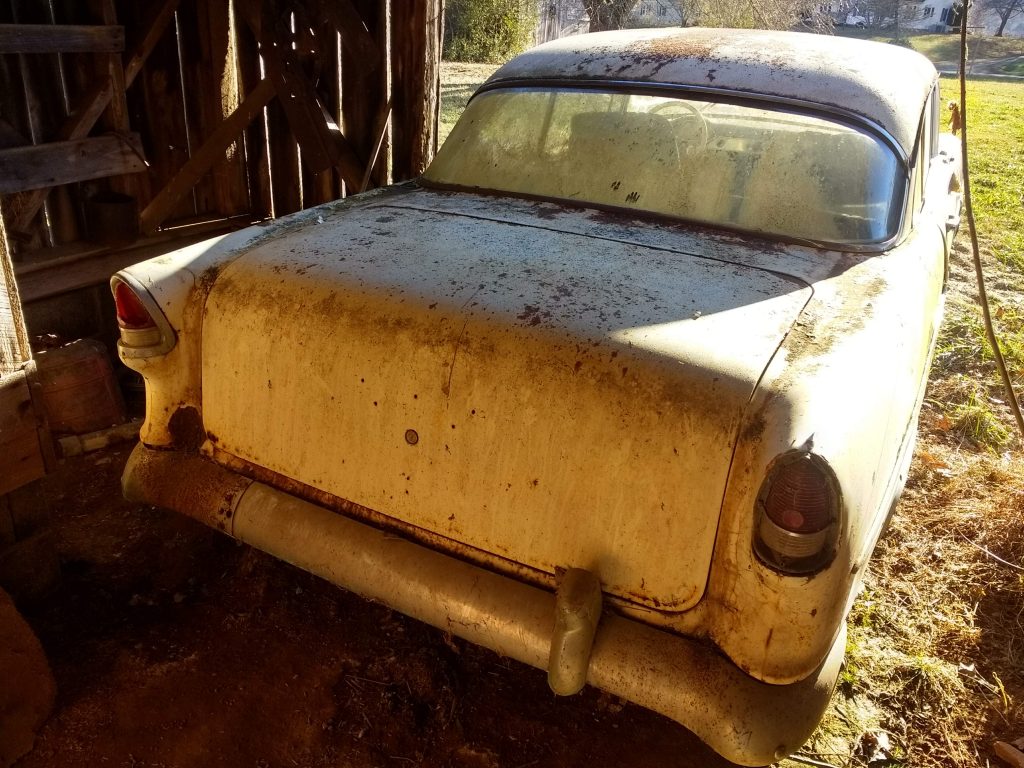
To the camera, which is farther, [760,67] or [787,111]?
[760,67]

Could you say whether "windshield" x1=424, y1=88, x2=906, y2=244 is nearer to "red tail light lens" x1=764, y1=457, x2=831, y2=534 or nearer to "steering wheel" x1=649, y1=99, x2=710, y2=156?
"steering wheel" x1=649, y1=99, x2=710, y2=156

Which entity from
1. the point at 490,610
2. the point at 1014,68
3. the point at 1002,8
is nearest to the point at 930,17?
the point at 1002,8

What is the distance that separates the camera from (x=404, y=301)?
2188mm

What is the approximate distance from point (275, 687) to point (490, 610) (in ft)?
2.90

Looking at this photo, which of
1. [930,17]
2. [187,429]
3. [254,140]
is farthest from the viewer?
[930,17]

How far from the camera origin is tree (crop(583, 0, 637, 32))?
17.5 m

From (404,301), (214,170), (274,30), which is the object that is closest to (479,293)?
(404,301)

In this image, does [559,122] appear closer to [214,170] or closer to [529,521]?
[529,521]

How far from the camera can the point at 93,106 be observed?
437 centimetres

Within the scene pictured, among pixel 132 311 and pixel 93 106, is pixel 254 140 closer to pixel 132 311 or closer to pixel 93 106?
pixel 93 106

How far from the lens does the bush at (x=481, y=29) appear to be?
1798 centimetres

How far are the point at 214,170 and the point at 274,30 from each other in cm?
111

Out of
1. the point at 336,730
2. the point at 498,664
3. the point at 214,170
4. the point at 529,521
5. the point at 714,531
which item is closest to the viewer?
the point at 714,531

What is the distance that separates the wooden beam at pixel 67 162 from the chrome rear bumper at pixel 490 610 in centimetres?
228
